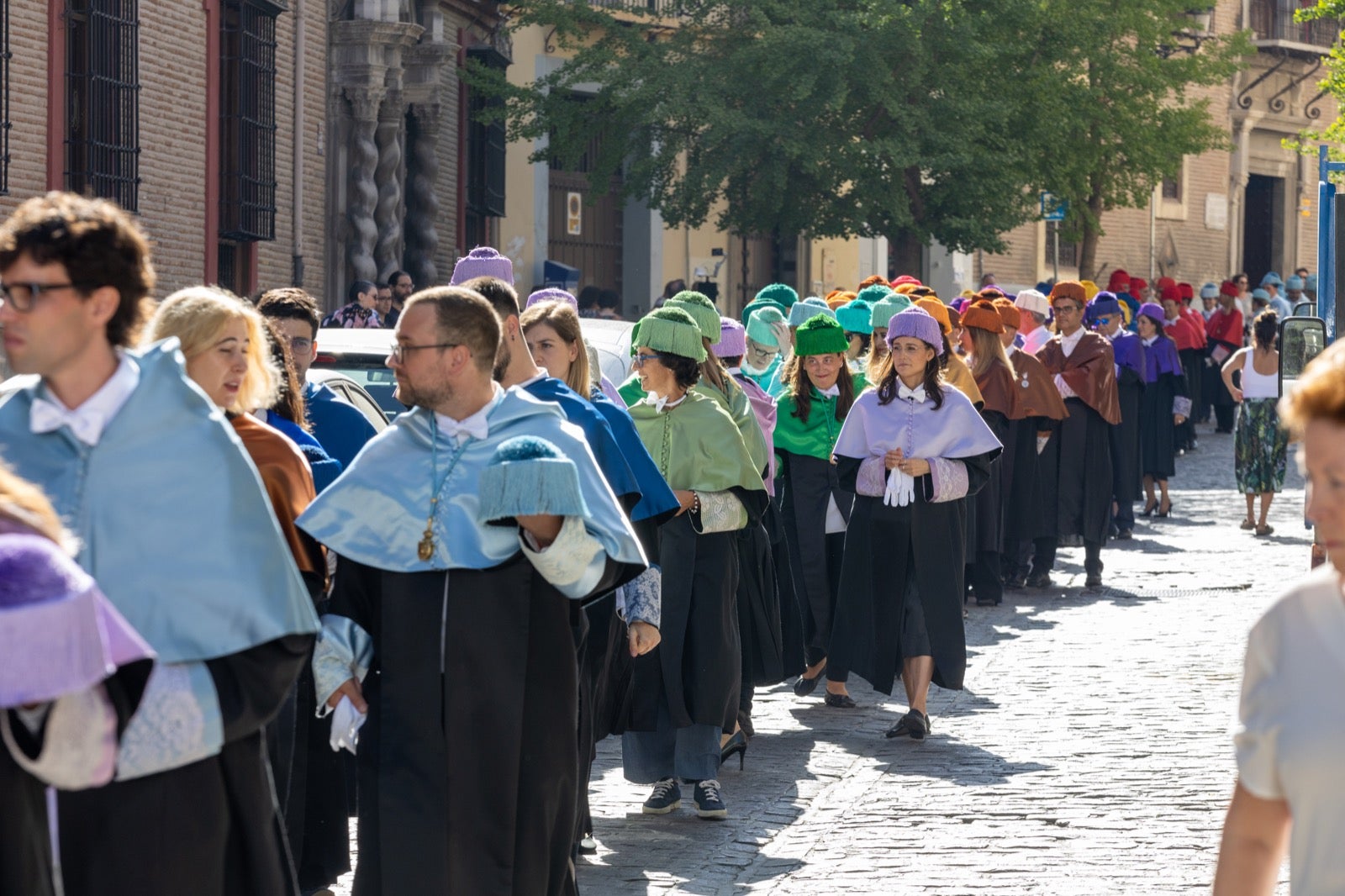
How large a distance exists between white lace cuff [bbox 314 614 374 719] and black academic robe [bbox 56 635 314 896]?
945 millimetres

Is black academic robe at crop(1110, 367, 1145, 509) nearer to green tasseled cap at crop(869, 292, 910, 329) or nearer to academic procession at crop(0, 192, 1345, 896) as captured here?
green tasseled cap at crop(869, 292, 910, 329)

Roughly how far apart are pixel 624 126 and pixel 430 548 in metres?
21.8

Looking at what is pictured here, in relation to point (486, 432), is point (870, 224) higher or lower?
higher

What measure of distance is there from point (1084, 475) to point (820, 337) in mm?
5747

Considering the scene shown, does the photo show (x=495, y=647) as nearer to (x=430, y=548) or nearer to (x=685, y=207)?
(x=430, y=548)

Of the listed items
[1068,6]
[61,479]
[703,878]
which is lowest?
[703,878]

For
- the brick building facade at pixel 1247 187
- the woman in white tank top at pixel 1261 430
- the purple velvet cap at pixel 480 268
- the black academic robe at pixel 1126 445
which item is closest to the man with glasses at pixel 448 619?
the purple velvet cap at pixel 480 268

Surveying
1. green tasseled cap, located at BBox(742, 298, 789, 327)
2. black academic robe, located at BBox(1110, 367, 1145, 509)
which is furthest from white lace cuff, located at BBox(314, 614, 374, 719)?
black academic robe, located at BBox(1110, 367, 1145, 509)

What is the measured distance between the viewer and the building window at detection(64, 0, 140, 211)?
17.1 meters

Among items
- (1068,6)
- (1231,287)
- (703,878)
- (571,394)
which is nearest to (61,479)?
(571,394)

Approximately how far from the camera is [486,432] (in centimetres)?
520

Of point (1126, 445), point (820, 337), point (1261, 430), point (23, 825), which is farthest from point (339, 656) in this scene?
point (1261, 430)

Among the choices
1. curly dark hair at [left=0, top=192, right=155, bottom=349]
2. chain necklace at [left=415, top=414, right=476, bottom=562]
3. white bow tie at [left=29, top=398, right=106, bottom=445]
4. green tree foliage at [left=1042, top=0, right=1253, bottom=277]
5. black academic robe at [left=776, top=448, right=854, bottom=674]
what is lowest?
black academic robe at [left=776, top=448, right=854, bottom=674]

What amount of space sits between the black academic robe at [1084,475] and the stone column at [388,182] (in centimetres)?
1061
